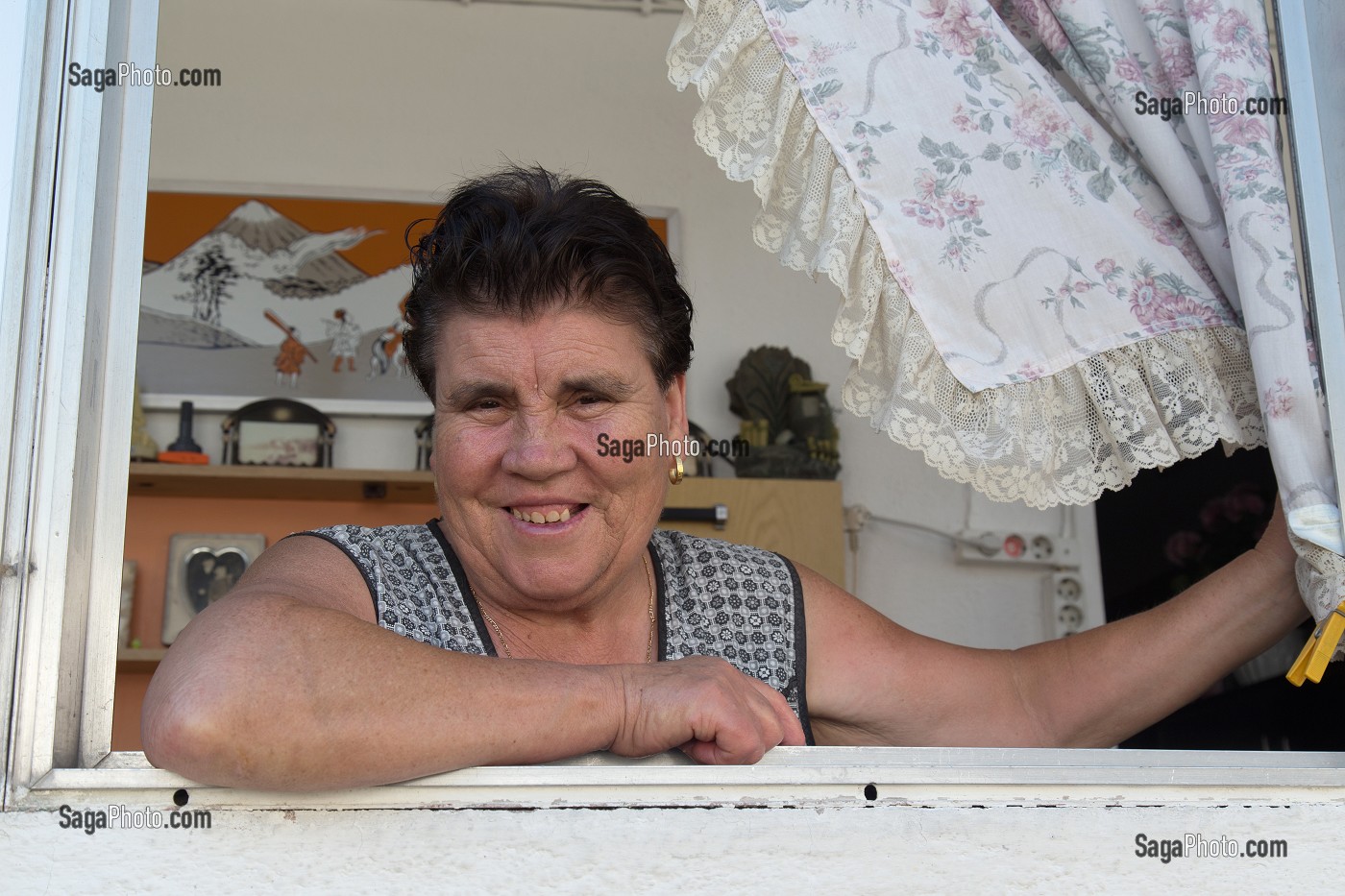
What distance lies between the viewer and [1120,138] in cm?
140

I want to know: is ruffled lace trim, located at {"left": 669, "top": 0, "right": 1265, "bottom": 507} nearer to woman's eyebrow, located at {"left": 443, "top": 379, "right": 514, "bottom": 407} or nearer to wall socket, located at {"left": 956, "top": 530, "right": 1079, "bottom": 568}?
woman's eyebrow, located at {"left": 443, "top": 379, "right": 514, "bottom": 407}

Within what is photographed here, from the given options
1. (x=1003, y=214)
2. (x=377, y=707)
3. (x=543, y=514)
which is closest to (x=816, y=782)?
(x=377, y=707)

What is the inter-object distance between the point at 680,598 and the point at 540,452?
32 cm

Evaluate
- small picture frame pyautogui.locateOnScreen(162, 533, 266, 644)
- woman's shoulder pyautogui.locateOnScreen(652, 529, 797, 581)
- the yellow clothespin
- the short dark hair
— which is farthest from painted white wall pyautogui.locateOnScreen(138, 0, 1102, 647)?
the yellow clothespin

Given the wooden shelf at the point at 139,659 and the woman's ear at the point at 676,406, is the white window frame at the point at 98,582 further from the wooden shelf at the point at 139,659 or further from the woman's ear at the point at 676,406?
the wooden shelf at the point at 139,659

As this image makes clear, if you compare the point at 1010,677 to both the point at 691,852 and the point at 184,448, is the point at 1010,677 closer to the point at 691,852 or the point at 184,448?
the point at 691,852

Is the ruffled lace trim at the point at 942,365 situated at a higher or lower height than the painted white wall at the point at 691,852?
higher

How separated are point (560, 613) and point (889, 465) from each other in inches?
88.9

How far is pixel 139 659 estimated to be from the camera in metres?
2.90

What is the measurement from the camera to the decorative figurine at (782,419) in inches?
128

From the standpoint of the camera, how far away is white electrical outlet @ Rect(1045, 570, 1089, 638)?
345cm

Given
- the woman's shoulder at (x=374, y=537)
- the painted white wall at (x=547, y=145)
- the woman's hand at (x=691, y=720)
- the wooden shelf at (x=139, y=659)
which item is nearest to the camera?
the woman's hand at (x=691, y=720)

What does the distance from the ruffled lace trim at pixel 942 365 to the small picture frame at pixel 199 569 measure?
216cm

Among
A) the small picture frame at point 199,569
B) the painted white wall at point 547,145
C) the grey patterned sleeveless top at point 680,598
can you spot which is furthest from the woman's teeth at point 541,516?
the painted white wall at point 547,145
